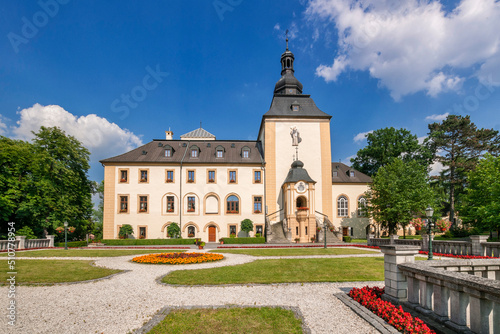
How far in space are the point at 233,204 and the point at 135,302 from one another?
28923 millimetres

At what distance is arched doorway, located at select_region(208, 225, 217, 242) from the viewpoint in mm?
35625

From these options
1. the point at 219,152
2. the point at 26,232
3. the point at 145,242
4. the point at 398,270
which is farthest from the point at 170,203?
the point at 398,270

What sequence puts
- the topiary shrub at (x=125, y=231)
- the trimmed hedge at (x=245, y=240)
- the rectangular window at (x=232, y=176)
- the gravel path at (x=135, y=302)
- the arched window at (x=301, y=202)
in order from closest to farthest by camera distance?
the gravel path at (x=135, y=302)
the trimmed hedge at (x=245, y=240)
the topiary shrub at (x=125, y=231)
the arched window at (x=301, y=202)
the rectangular window at (x=232, y=176)

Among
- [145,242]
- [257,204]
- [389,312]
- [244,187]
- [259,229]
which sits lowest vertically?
[145,242]

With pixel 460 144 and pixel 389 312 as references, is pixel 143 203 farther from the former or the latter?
pixel 460 144

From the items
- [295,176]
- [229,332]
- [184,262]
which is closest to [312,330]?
[229,332]

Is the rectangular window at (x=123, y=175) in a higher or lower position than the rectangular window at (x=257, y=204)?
higher

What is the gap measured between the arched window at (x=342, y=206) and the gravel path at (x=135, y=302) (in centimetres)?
3067

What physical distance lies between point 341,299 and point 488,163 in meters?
30.0

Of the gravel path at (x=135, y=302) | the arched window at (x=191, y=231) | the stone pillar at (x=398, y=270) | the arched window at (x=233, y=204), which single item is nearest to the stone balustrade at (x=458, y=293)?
the stone pillar at (x=398, y=270)

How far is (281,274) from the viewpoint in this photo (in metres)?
11.4

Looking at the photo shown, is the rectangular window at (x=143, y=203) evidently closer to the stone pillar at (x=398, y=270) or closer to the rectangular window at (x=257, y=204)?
the rectangular window at (x=257, y=204)

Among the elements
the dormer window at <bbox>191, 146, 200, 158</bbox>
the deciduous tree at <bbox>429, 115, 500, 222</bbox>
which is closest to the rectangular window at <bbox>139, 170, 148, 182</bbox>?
the dormer window at <bbox>191, 146, 200, 158</bbox>

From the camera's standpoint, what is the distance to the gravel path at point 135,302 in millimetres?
6004
